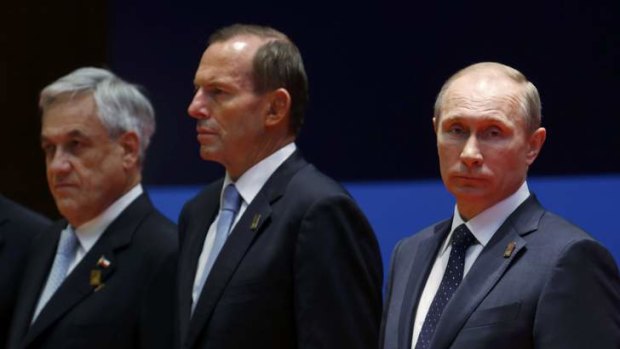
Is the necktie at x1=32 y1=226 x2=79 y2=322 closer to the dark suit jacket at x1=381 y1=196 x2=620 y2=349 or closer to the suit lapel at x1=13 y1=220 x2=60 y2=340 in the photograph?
the suit lapel at x1=13 y1=220 x2=60 y2=340

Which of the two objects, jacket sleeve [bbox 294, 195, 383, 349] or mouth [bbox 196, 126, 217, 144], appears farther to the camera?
mouth [bbox 196, 126, 217, 144]

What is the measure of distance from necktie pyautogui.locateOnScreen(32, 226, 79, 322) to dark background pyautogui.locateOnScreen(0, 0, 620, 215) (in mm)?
954

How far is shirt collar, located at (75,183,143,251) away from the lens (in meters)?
4.15

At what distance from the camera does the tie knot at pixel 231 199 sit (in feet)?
12.4

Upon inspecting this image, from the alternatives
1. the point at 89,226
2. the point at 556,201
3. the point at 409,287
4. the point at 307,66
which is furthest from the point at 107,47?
the point at 409,287

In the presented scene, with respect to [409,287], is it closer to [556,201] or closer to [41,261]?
[556,201]

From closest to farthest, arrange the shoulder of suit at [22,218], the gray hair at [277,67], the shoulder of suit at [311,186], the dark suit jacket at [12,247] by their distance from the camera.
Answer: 1. the shoulder of suit at [311,186]
2. the gray hair at [277,67]
3. the dark suit jacket at [12,247]
4. the shoulder of suit at [22,218]

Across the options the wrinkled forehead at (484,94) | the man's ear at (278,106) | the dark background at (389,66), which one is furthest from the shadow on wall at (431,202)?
the wrinkled forehead at (484,94)

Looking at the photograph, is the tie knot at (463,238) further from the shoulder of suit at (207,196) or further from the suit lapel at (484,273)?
the shoulder of suit at (207,196)

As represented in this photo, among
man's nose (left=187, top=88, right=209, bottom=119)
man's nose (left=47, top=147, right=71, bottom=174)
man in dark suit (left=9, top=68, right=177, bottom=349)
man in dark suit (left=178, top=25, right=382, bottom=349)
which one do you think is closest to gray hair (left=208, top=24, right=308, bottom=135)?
man in dark suit (left=178, top=25, right=382, bottom=349)

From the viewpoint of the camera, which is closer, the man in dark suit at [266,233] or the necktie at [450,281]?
the necktie at [450,281]

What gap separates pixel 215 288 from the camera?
141 inches

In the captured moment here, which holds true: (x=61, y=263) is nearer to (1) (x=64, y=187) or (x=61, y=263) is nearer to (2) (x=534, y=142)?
(1) (x=64, y=187)

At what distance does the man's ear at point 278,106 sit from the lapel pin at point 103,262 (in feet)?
2.23
